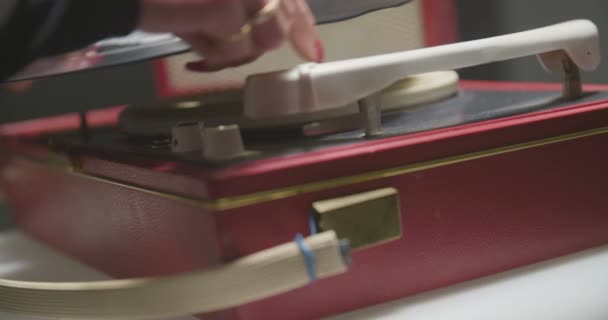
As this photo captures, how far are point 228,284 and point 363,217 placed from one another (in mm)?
111

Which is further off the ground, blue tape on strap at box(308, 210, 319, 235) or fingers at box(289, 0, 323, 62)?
fingers at box(289, 0, 323, 62)

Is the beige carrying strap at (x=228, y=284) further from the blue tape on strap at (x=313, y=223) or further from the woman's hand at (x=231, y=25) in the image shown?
the woman's hand at (x=231, y=25)

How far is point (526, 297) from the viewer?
566 millimetres

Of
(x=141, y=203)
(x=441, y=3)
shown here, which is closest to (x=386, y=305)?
(x=141, y=203)

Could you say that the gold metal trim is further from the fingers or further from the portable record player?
the fingers

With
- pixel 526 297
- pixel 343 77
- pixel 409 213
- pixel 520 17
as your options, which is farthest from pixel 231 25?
pixel 520 17

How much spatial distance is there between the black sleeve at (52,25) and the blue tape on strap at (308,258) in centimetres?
19

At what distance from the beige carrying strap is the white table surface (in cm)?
8

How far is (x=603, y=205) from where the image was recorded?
0.65 meters

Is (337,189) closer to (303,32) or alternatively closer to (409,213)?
(409,213)

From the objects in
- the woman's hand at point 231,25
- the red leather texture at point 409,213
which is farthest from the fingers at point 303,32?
the red leather texture at point 409,213

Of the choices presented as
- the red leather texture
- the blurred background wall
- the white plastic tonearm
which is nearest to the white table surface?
the red leather texture

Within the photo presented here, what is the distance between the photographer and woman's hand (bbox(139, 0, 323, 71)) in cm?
52

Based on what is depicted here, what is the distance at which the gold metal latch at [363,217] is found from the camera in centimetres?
52
